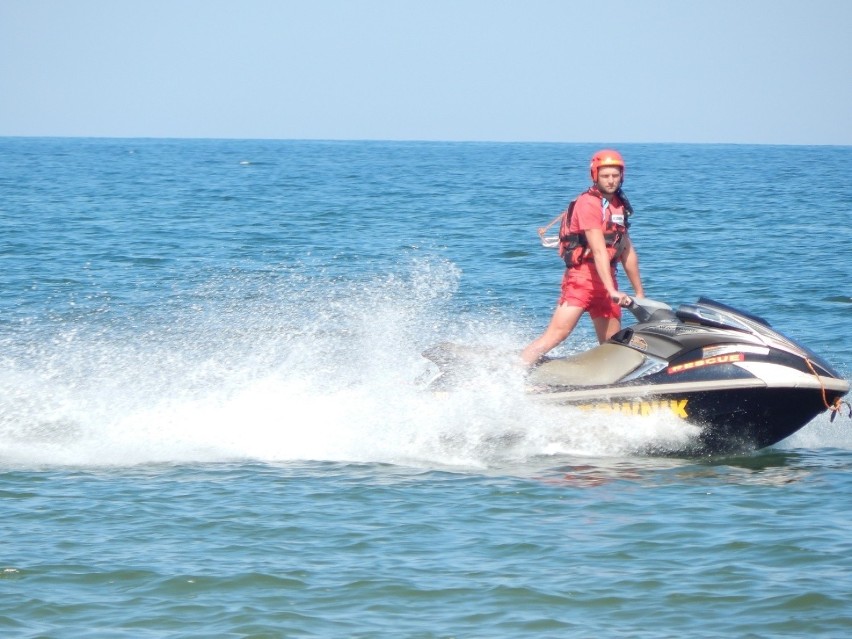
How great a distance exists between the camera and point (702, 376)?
727 centimetres

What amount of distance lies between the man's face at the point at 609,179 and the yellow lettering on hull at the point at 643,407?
1.28 metres

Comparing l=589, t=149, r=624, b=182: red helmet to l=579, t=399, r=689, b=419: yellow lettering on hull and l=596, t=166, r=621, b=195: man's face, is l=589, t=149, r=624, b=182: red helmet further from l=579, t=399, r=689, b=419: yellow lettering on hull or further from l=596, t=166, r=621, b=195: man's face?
l=579, t=399, r=689, b=419: yellow lettering on hull

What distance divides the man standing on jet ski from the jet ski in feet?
0.57

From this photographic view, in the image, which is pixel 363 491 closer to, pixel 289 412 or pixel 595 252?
pixel 289 412

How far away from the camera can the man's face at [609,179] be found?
24.4 ft

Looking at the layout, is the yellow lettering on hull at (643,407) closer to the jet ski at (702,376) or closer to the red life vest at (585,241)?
the jet ski at (702,376)

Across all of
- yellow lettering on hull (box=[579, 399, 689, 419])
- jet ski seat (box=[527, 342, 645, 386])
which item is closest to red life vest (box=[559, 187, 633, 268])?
jet ski seat (box=[527, 342, 645, 386])

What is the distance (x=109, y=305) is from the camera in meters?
14.3

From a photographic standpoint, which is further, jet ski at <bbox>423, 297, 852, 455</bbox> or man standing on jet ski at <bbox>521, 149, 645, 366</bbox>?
man standing on jet ski at <bbox>521, 149, 645, 366</bbox>

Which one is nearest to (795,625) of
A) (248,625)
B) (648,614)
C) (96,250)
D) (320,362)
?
(648,614)

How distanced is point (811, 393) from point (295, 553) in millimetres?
3162

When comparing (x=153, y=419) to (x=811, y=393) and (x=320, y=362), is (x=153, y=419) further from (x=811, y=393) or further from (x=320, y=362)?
(x=811, y=393)

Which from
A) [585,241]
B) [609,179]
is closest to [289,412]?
[585,241]

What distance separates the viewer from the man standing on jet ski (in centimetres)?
745
